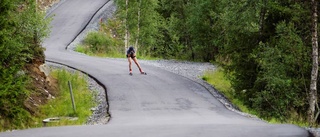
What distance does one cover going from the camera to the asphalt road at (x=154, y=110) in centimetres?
1209

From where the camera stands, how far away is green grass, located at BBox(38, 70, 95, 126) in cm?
1775

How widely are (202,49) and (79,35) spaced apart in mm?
10613

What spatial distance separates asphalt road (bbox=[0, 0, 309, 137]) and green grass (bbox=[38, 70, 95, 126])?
1.00m

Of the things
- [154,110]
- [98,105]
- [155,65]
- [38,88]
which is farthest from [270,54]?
[155,65]

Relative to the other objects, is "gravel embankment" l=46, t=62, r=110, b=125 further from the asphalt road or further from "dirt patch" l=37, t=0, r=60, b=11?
"dirt patch" l=37, t=0, r=60, b=11

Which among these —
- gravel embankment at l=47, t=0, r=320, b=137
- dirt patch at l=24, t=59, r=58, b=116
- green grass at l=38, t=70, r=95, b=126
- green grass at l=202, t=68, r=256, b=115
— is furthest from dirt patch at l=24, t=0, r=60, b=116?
green grass at l=202, t=68, r=256, b=115

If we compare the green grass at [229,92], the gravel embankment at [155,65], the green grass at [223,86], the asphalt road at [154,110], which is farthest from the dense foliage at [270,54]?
the asphalt road at [154,110]

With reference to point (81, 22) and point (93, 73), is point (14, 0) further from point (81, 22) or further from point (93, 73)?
point (81, 22)

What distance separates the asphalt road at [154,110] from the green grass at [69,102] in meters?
1.00

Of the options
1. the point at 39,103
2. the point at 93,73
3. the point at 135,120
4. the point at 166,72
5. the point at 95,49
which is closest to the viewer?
the point at 135,120

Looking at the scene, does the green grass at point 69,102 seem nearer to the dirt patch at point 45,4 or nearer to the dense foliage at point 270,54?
the dense foliage at point 270,54

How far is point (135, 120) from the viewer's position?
15.5 metres

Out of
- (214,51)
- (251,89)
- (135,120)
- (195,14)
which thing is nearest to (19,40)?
(135,120)

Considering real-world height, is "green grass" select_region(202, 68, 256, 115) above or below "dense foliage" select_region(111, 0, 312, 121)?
below
